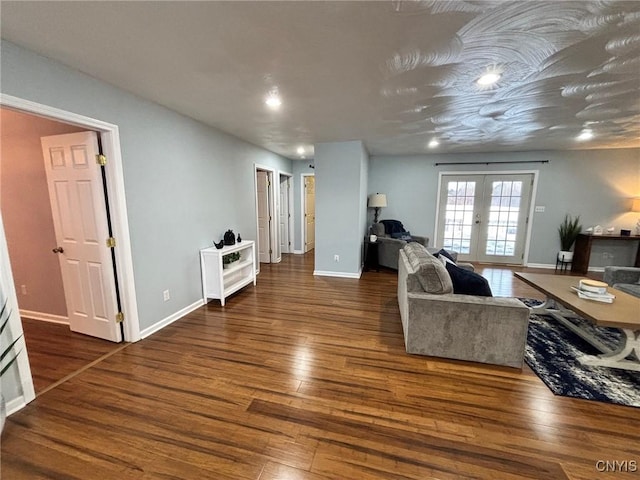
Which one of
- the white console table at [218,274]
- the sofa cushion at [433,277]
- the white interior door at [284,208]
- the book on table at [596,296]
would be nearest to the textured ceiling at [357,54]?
the sofa cushion at [433,277]

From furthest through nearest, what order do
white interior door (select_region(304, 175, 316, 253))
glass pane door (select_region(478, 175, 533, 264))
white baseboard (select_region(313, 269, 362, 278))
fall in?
white interior door (select_region(304, 175, 316, 253)), glass pane door (select_region(478, 175, 533, 264)), white baseboard (select_region(313, 269, 362, 278))

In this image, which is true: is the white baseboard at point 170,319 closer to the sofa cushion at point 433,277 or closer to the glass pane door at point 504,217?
the sofa cushion at point 433,277

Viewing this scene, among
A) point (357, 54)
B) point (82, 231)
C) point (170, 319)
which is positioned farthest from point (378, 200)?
point (82, 231)

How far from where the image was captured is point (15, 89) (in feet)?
5.62

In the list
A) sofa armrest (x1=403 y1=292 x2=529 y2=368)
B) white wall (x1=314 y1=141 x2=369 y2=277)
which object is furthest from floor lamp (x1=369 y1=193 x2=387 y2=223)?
sofa armrest (x1=403 y1=292 x2=529 y2=368)

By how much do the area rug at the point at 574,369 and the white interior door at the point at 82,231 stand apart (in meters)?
4.03

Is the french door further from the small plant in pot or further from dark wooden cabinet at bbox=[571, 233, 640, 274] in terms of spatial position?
the small plant in pot

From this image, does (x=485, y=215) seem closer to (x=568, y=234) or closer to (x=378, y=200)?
(x=568, y=234)

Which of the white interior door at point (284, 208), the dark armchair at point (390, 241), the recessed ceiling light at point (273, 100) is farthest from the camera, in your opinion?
the white interior door at point (284, 208)

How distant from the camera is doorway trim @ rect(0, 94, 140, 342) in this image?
223 cm

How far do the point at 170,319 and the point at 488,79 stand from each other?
4.10 m

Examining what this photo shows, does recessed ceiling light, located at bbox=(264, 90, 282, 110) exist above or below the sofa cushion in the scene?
above

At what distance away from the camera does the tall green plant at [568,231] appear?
5.32 metres

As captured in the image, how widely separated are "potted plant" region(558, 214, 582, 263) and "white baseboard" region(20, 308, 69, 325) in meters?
8.47
